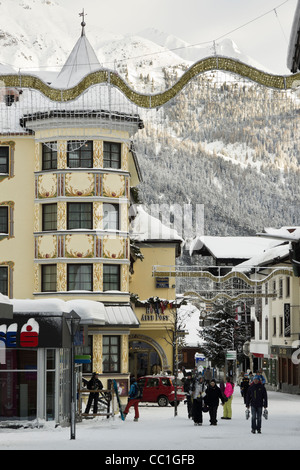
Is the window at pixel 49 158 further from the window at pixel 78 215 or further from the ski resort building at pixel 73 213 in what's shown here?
the window at pixel 78 215

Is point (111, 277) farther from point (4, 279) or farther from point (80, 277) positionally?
point (4, 279)

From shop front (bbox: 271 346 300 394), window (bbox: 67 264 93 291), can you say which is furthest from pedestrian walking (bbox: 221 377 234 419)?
shop front (bbox: 271 346 300 394)

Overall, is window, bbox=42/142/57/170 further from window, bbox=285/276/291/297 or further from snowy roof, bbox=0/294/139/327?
window, bbox=285/276/291/297

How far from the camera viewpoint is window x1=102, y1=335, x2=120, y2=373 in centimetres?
5056

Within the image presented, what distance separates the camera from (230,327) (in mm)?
98438

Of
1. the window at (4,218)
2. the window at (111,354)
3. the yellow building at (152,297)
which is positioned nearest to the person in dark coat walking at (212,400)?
the window at (111,354)

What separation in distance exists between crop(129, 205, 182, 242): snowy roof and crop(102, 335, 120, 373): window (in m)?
17.4

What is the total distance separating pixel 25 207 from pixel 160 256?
18.3 m

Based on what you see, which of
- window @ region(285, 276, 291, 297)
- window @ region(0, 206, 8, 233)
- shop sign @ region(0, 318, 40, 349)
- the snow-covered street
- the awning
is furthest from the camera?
window @ region(285, 276, 291, 297)

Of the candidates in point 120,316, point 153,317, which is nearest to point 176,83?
point 120,316

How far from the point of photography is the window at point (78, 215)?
51.0 metres

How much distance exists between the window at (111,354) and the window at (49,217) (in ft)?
21.4

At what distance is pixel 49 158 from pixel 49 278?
633 cm

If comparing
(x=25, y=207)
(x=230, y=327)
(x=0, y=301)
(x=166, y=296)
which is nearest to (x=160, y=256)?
(x=166, y=296)
